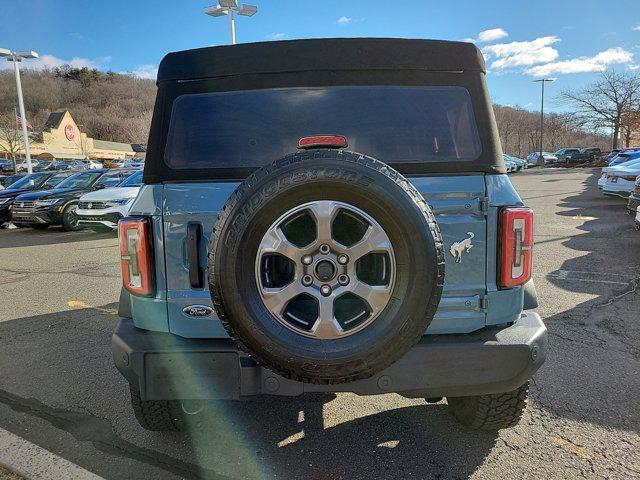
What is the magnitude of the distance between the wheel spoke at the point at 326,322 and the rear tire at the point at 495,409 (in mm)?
1148

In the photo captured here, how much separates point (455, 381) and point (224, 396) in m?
1.09

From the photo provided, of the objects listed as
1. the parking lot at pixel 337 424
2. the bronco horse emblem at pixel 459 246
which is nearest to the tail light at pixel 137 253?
the parking lot at pixel 337 424

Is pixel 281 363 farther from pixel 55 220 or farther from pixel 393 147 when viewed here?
pixel 55 220

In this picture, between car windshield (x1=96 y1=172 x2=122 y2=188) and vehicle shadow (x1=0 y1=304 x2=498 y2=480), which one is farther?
car windshield (x1=96 y1=172 x2=122 y2=188)

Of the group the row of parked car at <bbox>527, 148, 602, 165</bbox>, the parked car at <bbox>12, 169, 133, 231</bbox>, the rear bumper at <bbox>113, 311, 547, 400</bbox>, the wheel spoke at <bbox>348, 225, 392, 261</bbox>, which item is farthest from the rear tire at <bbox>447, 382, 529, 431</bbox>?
the row of parked car at <bbox>527, 148, 602, 165</bbox>

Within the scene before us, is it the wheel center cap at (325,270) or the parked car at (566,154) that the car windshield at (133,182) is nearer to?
the wheel center cap at (325,270)

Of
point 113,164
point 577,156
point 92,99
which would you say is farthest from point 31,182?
point 92,99

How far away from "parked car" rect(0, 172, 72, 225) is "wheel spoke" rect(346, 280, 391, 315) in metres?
14.2

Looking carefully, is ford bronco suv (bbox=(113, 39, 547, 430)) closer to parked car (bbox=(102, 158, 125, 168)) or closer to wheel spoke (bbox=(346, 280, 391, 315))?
wheel spoke (bbox=(346, 280, 391, 315))

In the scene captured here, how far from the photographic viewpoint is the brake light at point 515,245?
91.0 inches

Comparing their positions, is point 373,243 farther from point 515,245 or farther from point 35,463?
point 35,463

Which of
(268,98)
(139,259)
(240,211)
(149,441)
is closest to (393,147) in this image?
(268,98)

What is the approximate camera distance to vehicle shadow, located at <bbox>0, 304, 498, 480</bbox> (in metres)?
2.55

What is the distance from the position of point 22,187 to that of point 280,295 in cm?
1620
